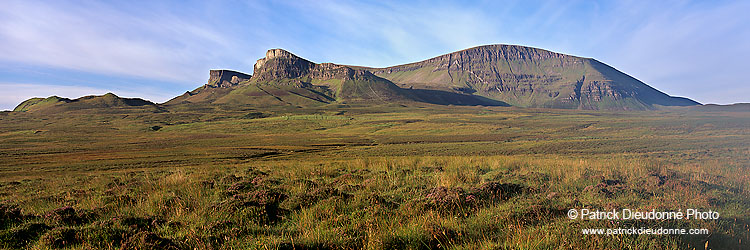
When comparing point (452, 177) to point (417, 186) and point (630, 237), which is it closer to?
point (417, 186)

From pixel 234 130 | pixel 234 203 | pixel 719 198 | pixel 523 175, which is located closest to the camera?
pixel 234 203

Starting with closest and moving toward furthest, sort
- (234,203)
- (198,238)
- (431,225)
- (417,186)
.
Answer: (198,238), (431,225), (234,203), (417,186)

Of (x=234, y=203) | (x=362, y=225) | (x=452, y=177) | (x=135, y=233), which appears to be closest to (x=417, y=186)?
(x=452, y=177)

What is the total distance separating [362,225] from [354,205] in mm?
1428

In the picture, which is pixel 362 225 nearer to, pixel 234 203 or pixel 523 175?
pixel 234 203

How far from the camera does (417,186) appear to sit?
8.96 m

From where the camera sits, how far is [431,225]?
5.16 metres

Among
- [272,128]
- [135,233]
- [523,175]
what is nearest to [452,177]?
[523,175]

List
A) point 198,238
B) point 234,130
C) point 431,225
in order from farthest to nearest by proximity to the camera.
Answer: point 234,130 < point 431,225 < point 198,238

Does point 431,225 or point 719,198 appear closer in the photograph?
point 431,225

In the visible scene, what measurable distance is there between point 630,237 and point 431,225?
9.88 feet

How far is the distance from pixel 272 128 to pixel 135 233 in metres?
85.1

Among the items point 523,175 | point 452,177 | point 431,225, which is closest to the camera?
point 431,225

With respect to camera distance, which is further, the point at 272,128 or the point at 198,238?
the point at 272,128
